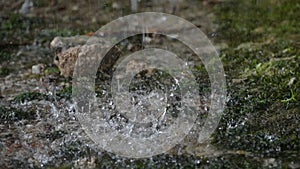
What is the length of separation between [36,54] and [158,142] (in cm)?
194

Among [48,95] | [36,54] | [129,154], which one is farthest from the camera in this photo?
[36,54]

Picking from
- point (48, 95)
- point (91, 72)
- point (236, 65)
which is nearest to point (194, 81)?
point (236, 65)

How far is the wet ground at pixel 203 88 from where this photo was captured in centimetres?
317

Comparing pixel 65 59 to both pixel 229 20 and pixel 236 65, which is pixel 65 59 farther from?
pixel 229 20

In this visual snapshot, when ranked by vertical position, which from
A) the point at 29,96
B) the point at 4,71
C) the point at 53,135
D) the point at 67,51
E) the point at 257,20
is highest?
the point at 257,20

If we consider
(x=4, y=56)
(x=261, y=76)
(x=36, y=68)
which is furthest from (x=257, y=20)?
(x=4, y=56)

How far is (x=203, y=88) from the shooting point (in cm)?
397

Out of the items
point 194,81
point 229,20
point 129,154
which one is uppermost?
point 229,20

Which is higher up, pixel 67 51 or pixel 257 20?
pixel 257 20

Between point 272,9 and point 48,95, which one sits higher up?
point 272,9

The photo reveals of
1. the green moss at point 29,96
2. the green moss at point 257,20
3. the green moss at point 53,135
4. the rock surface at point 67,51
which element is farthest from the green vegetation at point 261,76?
the green moss at point 29,96

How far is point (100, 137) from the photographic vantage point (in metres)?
3.41

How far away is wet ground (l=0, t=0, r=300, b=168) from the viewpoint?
10.4 feet

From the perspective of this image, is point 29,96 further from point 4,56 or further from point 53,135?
point 4,56
